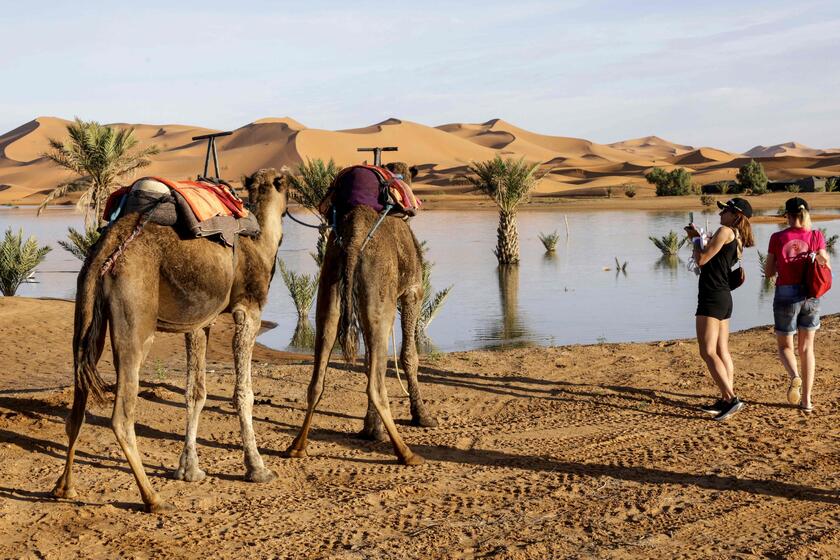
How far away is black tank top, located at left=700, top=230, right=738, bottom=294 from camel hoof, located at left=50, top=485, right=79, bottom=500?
5838 mm

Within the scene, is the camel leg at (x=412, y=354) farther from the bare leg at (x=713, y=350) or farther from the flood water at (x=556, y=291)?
the flood water at (x=556, y=291)

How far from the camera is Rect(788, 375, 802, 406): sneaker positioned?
28.8ft

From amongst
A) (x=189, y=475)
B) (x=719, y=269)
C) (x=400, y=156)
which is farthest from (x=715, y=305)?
(x=400, y=156)

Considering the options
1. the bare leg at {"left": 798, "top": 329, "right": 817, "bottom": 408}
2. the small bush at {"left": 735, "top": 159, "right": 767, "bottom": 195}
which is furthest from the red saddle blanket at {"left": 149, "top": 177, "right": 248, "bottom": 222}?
the small bush at {"left": 735, "top": 159, "right": 767, "bottom": 195}

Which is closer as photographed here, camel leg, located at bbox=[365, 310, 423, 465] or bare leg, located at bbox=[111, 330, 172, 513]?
bare leg, located at bbox=[111, 330, 172, 513]

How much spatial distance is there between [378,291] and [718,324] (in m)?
3.55

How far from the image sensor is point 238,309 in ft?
21.9

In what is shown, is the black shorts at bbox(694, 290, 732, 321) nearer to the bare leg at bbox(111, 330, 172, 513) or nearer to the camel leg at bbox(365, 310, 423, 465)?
the camel leg at bbox(365, 310, 423, 465)

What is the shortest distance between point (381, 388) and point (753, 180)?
64682 mm

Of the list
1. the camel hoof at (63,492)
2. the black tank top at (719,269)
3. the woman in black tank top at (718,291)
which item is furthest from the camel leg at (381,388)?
the black tank top at (719,269)

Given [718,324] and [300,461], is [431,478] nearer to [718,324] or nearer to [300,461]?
[300,461]

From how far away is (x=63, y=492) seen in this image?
5938 millimetres

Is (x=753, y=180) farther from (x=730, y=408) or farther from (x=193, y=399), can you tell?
(x=193, y=399)

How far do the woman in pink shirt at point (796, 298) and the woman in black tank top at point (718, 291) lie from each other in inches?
17.6
